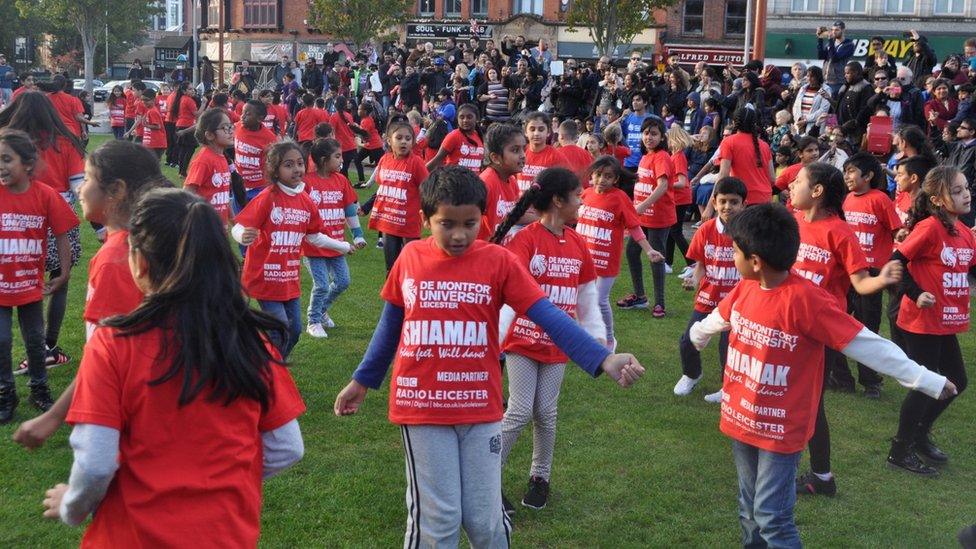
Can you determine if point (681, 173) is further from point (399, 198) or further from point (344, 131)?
point (344, 131)

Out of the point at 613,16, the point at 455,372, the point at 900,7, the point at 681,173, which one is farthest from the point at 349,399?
the point at 900,7

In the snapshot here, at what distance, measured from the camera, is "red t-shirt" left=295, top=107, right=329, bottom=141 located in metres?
20.7

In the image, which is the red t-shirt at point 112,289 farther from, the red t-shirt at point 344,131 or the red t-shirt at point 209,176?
the red t-shirt at point 344,131

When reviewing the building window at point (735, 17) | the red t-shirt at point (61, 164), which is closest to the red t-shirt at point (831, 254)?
the red t-shirt at point (61, 164)

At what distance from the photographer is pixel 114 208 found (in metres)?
4.18

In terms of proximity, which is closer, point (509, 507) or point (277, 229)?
point (509, 507)

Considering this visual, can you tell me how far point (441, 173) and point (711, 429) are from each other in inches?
146

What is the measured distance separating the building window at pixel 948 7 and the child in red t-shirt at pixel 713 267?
3919 centimetres

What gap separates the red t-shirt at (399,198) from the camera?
955 cm

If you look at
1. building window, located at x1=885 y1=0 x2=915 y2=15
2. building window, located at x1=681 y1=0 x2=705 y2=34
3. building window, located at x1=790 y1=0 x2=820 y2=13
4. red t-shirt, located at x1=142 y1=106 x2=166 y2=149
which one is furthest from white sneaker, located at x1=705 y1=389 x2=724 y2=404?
building window, located at x1=681 y1=0 x2=705 y2=34

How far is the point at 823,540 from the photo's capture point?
5.30 meters

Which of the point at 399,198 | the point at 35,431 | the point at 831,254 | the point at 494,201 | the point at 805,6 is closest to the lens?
the point at 35,431

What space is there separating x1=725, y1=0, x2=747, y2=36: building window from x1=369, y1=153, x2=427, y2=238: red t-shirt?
141ft

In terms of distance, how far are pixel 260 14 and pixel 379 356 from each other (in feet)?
203
